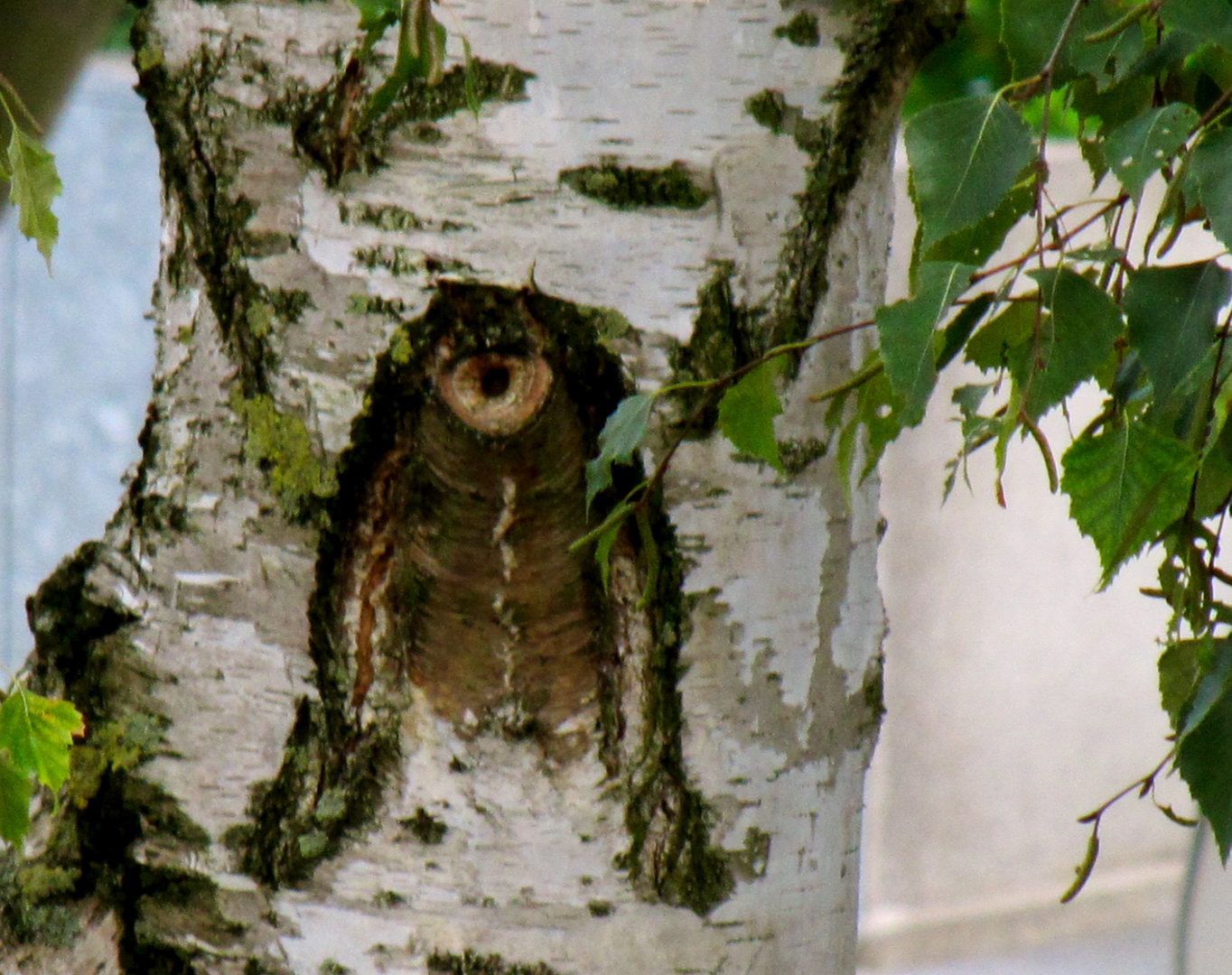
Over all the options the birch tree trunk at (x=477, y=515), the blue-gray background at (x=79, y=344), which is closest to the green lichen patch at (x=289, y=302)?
the birch tree trunk at (x=477, y=515)

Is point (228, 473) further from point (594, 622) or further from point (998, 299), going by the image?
point (998, 299)

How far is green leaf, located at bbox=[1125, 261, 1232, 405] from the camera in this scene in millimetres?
466

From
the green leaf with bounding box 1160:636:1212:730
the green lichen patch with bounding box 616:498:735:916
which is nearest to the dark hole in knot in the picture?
the green lichen patch with bounding box 616:498:735:916

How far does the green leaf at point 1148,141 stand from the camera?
0.45 metres

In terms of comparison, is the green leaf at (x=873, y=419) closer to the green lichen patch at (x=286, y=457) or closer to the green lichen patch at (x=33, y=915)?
the green lichen patch at (x=286, y=457)

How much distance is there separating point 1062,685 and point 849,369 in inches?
135

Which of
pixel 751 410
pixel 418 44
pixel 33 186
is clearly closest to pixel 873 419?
pixel 751 410

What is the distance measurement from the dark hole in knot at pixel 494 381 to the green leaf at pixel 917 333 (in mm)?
201

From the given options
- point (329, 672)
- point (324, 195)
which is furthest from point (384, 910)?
point (324, 195)

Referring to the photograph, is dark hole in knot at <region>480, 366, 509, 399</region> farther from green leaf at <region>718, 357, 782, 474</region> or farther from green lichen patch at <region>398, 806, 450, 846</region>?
green lichen patch at <region>398, 806, 450, 846</region>

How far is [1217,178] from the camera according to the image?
43cm

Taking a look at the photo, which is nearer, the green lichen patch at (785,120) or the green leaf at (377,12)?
the green leaf at (377,12)

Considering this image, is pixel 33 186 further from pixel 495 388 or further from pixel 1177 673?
pixel 1177 673

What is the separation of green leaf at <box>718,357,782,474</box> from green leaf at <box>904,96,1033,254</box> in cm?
14
